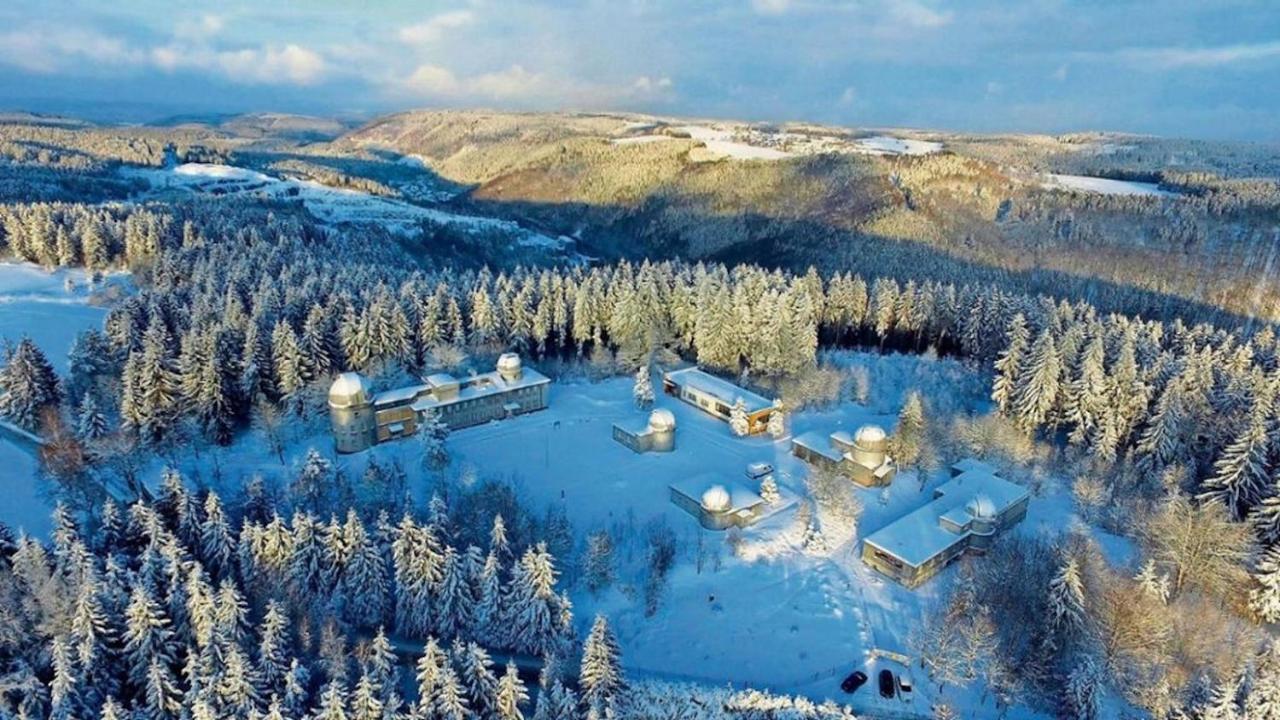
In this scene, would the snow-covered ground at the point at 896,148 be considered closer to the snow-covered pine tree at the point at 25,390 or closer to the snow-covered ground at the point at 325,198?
the snow-covered ground at the point at 325,198

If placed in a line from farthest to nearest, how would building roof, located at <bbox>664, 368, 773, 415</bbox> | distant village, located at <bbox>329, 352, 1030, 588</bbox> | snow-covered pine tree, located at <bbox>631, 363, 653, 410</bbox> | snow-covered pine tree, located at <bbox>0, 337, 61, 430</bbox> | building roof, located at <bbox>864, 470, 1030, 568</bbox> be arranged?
snow-covered pine tree, located at <bbox>631, 363, 653, 410</bbox> → building roof, located at <bbox>664, 368, 773, 415</bbox> → snow-covered pine tree, located at <bbox>0, 337, 61, 430</bbox> → distant village, located at <bbox>329, 352, 1030, 588</bbox> → building roof, located at <bbox>864, 470, 1030, 568</bbox>

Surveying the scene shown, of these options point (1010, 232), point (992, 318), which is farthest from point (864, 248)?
point (992, 318)

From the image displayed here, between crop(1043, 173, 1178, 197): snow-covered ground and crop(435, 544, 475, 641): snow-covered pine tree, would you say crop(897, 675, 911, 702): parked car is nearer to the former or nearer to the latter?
crop(435, 544, 475, 641): snow-covered pine tree

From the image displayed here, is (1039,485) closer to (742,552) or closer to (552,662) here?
(742,552)

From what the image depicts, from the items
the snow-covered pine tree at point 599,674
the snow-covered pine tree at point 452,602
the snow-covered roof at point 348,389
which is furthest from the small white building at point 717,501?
the snow-covered roof at point 348,389

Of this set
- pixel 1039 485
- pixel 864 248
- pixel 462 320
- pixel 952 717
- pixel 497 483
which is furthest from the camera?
pixel 864 248

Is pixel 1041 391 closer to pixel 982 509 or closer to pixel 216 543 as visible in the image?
pixel 982 509

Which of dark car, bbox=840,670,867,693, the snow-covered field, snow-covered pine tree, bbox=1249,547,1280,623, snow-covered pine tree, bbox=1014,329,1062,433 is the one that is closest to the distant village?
snow-covered pine tree, bbox=1014,329,1062,433
